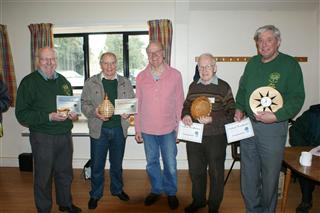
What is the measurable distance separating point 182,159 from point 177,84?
1809 millimetres

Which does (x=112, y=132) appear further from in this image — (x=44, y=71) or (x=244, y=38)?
(x=244, y=38)

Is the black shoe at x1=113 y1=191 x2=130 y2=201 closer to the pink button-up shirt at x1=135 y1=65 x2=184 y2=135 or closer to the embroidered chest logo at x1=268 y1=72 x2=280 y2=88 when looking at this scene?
the pink button-up shirt at x1=135 y1=65 x2=184 y2=135

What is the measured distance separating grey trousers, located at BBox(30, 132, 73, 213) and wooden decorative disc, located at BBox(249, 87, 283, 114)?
167 centimetres

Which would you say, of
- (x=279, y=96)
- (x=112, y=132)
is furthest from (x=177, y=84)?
(x=279, y=96)

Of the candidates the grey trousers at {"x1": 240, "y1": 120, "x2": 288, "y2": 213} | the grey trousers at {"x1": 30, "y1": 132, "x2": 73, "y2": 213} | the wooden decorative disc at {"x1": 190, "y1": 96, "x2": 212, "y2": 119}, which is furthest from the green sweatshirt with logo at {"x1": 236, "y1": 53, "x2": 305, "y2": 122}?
the grey trousers at {"x1": 30, "y1": 132, "x2": 73, "y2": 213}

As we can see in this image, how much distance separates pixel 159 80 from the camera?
260 centimetres

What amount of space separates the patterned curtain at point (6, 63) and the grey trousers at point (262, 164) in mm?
3397

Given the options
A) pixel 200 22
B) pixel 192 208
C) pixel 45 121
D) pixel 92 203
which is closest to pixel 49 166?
pixel 45 121

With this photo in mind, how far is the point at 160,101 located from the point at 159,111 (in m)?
0.10

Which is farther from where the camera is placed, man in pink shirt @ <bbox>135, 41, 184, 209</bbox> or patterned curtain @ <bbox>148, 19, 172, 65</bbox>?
patterned curtain @ <bbox>148, 19, 172, 65</bbox>

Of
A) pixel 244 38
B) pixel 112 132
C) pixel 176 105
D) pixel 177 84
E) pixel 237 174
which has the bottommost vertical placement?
pixel 237 174

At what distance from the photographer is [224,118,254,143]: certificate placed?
2.18 m

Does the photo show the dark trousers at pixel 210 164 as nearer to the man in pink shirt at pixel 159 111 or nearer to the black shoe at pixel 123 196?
the man in pink shirt at pixel 159 111

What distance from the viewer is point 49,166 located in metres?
2.40
